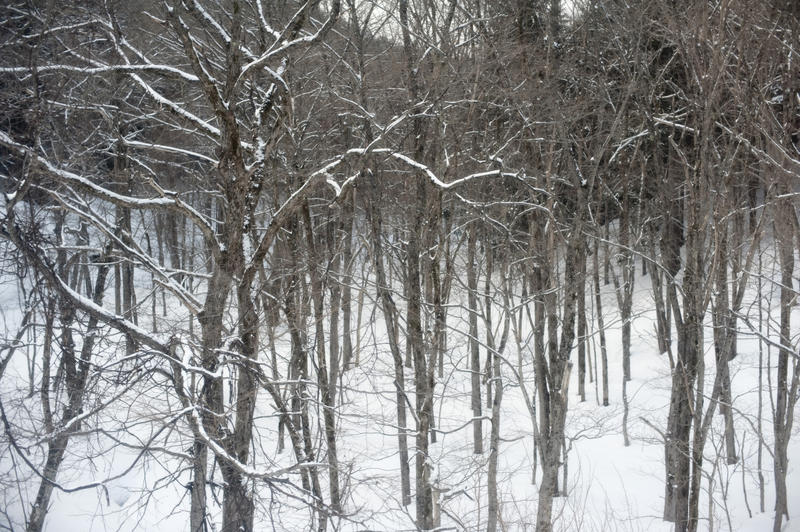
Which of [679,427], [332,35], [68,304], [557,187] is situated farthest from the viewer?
[557,187]

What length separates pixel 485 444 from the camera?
1970cm

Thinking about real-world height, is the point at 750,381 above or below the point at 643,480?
above

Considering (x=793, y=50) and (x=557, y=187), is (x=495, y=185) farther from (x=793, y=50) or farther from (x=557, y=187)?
(x=793, y=50)

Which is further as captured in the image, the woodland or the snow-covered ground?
the snow-covered ground

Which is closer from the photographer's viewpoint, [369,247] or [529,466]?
[369,247]

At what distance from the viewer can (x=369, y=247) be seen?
53.1ft

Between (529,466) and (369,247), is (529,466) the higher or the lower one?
the lower one

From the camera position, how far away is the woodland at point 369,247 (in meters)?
8.29

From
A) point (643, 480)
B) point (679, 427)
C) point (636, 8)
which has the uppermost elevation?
point (636, 8)

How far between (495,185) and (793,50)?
950 cm

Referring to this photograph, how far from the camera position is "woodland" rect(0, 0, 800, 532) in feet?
27.2

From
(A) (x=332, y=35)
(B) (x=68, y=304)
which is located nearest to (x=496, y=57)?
(A) (x=332, y=35)

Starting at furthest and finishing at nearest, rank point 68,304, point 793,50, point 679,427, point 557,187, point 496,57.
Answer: point 557,187 → point 496,57 → point 679,427 → point 793,50 → point 68,304

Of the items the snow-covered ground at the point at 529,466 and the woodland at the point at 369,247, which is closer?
the woodland at the point at 369,247
